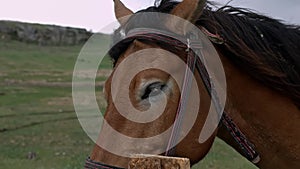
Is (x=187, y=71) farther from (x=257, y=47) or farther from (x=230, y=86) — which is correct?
(x=257, y=47)

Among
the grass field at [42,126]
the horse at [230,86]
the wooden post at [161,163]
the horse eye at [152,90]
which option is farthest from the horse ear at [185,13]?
the grass field at [42,126]

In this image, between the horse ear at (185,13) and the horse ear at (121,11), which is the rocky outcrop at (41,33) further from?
the horse ear at (185,13)

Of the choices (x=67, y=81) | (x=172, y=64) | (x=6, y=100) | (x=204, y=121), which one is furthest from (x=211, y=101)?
(x=67, y=81)

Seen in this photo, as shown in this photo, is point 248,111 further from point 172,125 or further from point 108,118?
point 108,118

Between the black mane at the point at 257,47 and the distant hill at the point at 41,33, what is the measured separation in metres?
60.4

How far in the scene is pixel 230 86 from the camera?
3.06 m

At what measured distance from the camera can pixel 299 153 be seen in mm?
3152

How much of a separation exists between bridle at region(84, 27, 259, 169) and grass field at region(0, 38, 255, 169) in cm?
845

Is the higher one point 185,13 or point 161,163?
point 185,13

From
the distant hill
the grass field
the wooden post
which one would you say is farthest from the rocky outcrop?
the wooden post

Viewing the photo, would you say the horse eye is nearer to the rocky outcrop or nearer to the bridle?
the bridle

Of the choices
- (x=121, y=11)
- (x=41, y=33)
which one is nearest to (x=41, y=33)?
(x=41, y=33)

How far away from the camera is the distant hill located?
63344 mm

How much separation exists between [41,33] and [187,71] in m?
64.5
